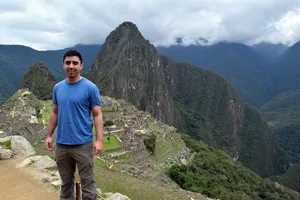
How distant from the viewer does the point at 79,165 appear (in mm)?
4496

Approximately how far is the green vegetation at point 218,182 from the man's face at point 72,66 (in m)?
19.2

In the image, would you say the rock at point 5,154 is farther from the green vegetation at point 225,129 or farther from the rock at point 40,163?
the green vegetation at point 225,129

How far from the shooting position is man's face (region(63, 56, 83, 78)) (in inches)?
170

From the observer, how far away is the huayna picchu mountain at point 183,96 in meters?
109

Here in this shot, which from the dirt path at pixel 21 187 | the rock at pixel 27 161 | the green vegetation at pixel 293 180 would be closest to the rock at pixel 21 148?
the rock at pixel 27 161

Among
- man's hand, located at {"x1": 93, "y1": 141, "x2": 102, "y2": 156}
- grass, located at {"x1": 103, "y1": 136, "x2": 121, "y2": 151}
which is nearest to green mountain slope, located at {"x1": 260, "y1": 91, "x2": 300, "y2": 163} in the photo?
grass, located at {"x1": 103, "y1": 136, "x2": 121, "y2": 151}

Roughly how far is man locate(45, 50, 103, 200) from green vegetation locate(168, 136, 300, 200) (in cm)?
1871

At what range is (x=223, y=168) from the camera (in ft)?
114

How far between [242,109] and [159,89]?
57606mm

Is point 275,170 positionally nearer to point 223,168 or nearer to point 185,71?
point 185,71

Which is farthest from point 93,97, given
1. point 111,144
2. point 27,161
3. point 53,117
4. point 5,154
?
point 111,144

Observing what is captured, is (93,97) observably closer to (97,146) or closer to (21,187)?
(97,146)

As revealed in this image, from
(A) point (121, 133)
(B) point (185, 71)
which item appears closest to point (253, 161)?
(B) point (185, 71)

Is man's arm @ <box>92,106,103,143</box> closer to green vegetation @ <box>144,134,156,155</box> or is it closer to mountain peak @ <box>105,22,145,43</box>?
green vegetation @ <box>144,134,156,155</box>
